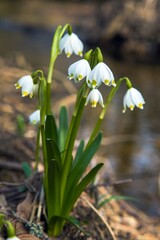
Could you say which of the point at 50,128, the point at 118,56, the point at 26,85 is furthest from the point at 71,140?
the point at 118,56

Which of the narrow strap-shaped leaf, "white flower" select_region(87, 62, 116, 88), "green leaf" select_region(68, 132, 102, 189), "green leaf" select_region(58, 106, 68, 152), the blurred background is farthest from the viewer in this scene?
the blurred background

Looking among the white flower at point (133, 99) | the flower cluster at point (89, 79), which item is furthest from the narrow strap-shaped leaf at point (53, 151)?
the white flower at point (133, 99)

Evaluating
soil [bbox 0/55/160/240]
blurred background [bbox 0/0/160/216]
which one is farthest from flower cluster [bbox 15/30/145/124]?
blurred background [bbox 0/0/160/216]

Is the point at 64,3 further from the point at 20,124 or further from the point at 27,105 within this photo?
the point at 20,124

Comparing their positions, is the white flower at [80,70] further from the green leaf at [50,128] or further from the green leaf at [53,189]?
the green leaf at [53,189]

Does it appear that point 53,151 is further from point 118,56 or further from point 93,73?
point 118,56

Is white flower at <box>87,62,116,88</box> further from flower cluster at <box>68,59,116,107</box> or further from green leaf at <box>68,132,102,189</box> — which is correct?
green leaf at <box>68,132,102,189</box>
